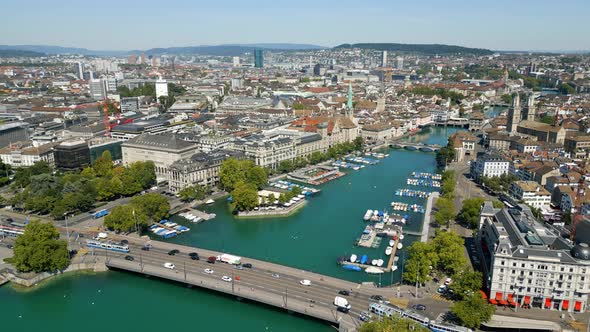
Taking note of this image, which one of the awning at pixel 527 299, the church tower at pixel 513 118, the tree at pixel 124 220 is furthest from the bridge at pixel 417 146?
the tree at pixel 124 220

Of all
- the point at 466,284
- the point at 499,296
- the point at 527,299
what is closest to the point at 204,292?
the point at 466,284

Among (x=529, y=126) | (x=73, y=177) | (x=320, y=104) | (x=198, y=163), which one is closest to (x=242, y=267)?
(x=198, y=163)

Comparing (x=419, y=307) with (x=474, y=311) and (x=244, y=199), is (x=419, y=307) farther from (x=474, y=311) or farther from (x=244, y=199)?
(x=244, y=199)

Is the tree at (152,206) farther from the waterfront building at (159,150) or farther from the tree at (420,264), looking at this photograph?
the tree at (420,264)

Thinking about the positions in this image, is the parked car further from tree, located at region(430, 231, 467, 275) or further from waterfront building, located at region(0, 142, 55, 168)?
waterfront building, located at region(0, 142, 55, 168)

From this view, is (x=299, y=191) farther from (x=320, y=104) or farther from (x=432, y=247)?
(x=320, y=104)
